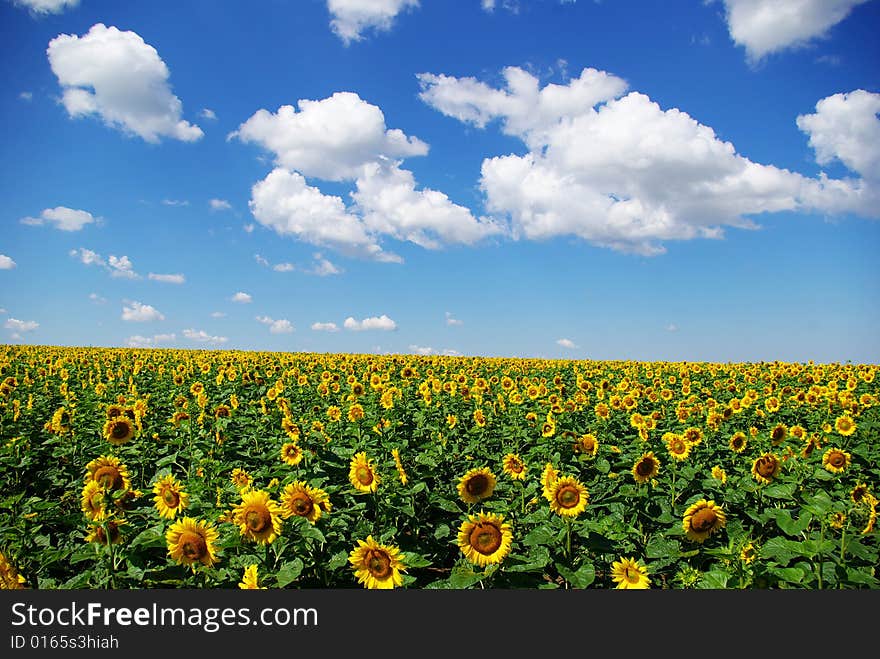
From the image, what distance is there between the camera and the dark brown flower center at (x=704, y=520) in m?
4.39

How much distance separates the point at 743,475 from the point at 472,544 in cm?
489

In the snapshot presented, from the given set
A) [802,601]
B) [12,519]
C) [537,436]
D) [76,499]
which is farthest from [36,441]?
[802,601]

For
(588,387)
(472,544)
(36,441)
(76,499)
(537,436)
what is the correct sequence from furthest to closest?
1. (588,387)
2. (36,441)
3. (537,436)
4. (76,499)
5. (472,544)

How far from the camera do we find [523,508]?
216 inches

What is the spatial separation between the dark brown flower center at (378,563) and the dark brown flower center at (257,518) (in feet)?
2.75

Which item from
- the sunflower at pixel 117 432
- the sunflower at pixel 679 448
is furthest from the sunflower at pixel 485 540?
the sunflower at pixel 117 432

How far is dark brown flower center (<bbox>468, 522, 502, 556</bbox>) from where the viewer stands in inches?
154

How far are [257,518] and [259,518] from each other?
2cm

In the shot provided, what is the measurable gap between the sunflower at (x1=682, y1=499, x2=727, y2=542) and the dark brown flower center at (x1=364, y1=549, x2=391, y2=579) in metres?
2.38

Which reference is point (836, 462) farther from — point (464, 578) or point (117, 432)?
point (117, 432)

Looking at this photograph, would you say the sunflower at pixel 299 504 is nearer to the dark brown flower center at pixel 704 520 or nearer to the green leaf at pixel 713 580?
the green leaf at pixel 713 580

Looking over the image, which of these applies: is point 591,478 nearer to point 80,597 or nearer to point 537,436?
point 537,436

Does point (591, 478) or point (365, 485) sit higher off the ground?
point (365, 485)

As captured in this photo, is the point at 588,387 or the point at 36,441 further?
the point at 588,387
